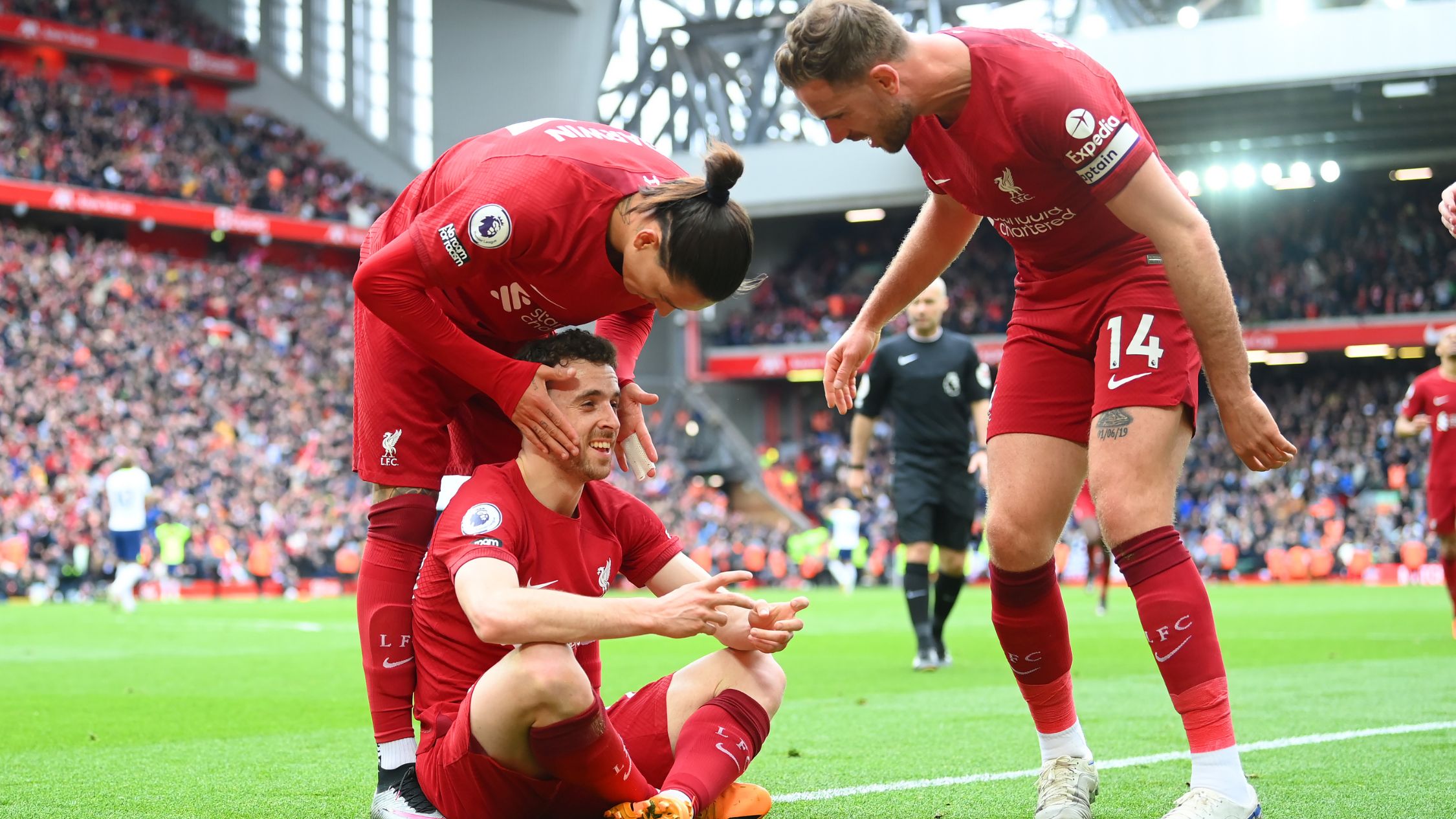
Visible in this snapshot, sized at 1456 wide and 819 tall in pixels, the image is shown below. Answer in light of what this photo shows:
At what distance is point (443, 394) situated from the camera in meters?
3.88

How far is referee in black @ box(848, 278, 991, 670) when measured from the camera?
8523mm

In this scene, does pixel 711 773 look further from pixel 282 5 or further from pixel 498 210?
pixel 282 5

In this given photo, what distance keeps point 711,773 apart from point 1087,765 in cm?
110

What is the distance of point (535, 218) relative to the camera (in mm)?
3395

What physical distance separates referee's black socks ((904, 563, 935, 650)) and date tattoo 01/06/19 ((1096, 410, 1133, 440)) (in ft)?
16.6

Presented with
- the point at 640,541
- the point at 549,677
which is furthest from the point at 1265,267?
the point at 549,677

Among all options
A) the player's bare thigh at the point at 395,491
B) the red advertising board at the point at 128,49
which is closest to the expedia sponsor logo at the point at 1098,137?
the player's bare thigh at the point at 395,491

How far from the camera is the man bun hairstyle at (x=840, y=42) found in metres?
3.14

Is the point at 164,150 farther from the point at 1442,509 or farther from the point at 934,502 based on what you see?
the point at 1442,509

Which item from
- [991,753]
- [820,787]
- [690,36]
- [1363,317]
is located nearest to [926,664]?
[991,753]

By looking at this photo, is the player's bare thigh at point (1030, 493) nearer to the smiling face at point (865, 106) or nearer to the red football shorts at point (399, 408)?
the smiling face at point (865, 106)

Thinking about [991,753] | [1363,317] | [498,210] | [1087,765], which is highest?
[498,210]

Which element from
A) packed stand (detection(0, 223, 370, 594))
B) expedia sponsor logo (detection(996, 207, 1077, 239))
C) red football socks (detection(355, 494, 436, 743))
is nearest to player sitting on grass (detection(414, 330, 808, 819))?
red football socks (detection(355, 494, 436, 743))

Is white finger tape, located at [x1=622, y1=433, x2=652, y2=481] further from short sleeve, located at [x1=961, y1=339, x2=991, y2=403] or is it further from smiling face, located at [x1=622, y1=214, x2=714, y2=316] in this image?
short sleeve, located at [x1=961, y1=339, x2=991, y2=403]
